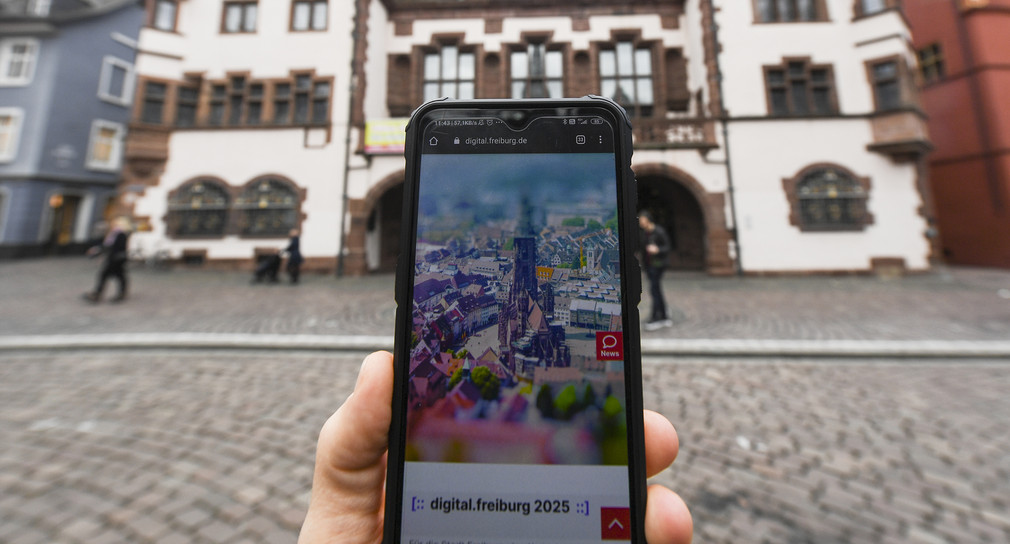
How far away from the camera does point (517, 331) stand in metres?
1.22

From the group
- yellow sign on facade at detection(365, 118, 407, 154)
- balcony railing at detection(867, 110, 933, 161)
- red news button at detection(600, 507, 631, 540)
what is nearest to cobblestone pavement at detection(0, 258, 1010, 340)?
balcony railing at detection(867, 110, 933, 161)

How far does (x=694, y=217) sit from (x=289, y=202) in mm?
15447

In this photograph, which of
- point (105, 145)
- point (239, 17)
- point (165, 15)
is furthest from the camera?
point (105, 145)

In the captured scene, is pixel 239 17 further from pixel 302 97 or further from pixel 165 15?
pixel 302 97

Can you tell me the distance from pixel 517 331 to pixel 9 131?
29.9 metres

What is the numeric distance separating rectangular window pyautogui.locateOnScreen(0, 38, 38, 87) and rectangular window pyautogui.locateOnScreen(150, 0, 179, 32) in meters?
10.6

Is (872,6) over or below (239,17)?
below

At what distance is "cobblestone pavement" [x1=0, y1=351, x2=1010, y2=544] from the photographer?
2.12m

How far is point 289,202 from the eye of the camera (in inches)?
551

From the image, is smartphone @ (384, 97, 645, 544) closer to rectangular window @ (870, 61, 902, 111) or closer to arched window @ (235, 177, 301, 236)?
arched window @ (235, 177, 301, 236)

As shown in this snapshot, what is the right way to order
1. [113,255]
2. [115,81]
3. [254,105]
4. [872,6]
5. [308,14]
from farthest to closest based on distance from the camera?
1. [115,81]
2. [308,14]
3. [254,105]
4. [872,6]
5. [113,255]

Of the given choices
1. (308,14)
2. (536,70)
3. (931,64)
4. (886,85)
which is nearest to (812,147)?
(886,85)

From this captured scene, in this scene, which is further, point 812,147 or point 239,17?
point 239,17

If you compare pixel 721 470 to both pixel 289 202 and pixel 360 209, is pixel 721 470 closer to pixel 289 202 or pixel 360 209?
pixel 360 209
